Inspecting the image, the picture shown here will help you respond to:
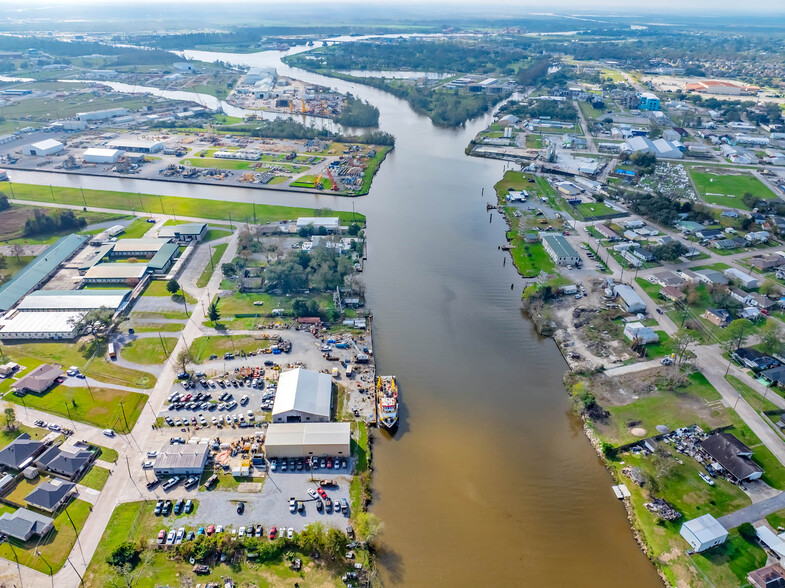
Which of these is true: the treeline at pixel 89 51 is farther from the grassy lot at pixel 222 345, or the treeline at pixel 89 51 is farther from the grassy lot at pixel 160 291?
the grassy lot at pixel 222 345

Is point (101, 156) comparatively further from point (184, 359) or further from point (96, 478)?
point (96, 478)

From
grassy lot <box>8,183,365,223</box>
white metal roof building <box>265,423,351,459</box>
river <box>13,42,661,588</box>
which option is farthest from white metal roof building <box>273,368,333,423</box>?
grassy lot <box>8,183,365,223</box>

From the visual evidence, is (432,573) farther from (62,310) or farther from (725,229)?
(725,229)

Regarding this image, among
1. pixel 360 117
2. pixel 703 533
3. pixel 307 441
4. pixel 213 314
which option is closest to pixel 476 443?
pixel 307 441

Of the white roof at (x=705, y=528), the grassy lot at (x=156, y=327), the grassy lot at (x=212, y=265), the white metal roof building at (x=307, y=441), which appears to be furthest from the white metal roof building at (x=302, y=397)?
the white roof at (x=705, y=528)

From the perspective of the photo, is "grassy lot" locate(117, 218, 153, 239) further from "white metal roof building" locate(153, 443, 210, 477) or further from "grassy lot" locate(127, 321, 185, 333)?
"white metal roof building" locate(153, 443, 210, 477)

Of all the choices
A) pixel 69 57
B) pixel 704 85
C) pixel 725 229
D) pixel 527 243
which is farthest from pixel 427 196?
pixel 69 57
